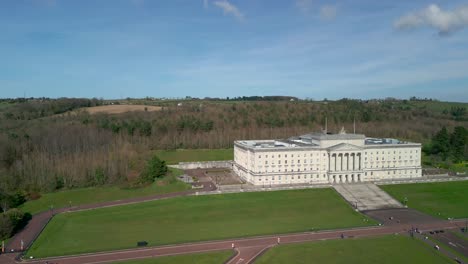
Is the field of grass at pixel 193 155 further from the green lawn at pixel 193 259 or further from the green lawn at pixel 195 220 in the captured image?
the green lawn at pixel 193 259

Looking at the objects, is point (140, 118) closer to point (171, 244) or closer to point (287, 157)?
point (287, 157)

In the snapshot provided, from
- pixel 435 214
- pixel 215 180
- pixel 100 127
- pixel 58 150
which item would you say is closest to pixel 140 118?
pixel 100 127

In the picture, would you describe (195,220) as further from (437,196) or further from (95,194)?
(437,196)

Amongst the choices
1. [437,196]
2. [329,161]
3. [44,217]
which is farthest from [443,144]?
[44,217]

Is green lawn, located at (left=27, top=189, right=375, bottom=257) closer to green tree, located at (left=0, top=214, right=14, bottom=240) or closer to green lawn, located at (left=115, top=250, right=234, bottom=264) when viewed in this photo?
green tree, located at (left=0, top=214, right=14, bottom=240)

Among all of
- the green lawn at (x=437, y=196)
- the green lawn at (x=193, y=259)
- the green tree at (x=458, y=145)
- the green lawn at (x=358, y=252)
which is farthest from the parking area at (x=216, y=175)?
the green tree at (x=458, y=145)

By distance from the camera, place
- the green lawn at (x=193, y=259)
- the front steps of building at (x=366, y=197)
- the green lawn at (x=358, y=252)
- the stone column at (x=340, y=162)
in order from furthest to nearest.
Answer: the stone column at (x=340, y=162) < the front steps of building at (x=366, y=197) < the green lawn at (x=358, y=252) < the green lawn at (x=193, y=259)
